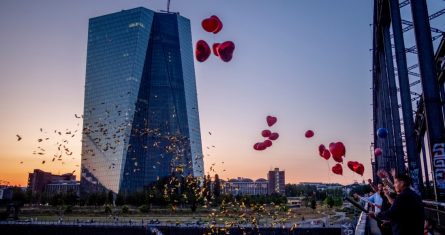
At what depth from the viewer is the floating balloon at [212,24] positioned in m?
8.73

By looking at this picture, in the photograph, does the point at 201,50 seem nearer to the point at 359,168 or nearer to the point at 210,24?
the point at 210,24

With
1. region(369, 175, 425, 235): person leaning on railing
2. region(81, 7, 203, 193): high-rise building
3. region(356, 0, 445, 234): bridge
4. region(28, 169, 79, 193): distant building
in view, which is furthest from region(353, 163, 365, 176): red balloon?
region(28, 169, 79, 193): distant building

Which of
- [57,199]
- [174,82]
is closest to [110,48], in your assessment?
[174,82]

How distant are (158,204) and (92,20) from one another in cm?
6947

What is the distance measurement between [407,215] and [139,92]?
341 ft

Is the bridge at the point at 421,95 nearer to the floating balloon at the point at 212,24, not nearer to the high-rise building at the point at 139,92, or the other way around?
the floating balloon at the point at 212,24

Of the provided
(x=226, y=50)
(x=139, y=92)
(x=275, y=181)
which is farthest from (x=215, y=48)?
(x=275, y=181)

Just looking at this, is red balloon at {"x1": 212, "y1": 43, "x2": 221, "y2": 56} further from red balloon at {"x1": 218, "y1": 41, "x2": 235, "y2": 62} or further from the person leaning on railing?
the person leaning on railing

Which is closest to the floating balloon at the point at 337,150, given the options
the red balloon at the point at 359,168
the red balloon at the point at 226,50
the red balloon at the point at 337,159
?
the red balloon at the point at 337,159

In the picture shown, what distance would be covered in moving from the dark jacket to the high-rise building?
324 ft

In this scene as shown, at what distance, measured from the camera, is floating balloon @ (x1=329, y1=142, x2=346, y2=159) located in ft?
45.5

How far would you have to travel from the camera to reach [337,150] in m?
13.9

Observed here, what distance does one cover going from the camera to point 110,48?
10875 cm

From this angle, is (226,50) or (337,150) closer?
(226,50)
